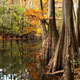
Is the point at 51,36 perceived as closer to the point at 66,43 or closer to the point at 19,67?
the point at 66,43

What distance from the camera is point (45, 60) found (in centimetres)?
1049

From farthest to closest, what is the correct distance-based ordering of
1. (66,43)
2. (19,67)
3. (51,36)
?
(19,67)
(51,36)
(66,43)

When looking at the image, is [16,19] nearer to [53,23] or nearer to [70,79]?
[53,23]

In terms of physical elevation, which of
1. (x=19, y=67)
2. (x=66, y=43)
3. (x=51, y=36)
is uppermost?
(x=51, y=36)

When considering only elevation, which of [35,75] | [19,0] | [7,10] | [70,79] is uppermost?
[19,0]

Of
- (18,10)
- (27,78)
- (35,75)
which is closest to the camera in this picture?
(27,78)

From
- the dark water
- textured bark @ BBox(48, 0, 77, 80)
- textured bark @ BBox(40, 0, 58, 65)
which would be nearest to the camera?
textured bark @ BBox(48, 0, 77, 80)

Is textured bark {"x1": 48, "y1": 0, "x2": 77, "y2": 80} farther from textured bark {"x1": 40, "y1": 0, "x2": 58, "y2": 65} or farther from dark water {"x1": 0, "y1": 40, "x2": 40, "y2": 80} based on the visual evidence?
textured bark {"x1": 40, "y1": 0, "x2": 58, "y2": 65}

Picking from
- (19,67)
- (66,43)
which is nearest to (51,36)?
(66,43)

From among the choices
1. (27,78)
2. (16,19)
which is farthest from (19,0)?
(27,78)

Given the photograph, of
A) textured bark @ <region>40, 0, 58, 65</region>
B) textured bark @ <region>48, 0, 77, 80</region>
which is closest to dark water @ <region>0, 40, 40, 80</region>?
textured bark @ <region>40, 0, 58, 65</region>

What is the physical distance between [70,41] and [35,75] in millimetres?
2215

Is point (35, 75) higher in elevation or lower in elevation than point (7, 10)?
lower

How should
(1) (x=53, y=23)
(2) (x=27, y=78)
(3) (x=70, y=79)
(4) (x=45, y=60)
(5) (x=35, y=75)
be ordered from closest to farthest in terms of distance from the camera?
(3) (x=70, y=79) → (2) (x=27, y=78) → (5) (x=35, y=75) → (1) (x=53, y=23) → (4) (x=45, y=60)
